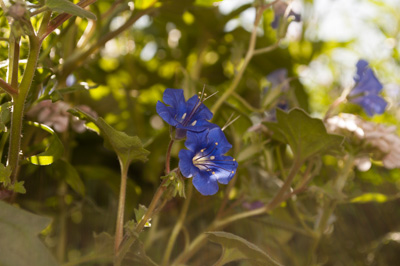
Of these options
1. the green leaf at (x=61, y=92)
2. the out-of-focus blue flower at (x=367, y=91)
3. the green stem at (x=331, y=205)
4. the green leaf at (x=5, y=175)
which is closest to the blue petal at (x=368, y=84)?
the out-of-focus blue flower at (x=367, y=91)

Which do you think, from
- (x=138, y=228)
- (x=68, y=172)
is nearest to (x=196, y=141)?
(x=138, y=228)

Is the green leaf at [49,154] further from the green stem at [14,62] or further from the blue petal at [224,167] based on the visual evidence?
the blue petal at [224,167]

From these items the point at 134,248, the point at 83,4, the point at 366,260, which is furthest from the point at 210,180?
the point at 366,260

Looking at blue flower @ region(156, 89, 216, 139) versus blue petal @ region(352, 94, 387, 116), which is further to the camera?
blue petal @ region(352, 94, 387, 116)

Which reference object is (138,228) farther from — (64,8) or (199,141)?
(64,8)

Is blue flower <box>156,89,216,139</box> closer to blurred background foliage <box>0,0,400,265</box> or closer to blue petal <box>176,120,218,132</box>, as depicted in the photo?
blue petal <box>176,120,218,132</box>

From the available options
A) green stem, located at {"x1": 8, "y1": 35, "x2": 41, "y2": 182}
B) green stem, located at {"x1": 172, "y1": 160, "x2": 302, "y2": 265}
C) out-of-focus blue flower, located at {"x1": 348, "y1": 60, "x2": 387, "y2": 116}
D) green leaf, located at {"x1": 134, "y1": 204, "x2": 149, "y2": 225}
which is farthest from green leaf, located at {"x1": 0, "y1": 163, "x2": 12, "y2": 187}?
out-of-focus blue flower, located at {"x1": 348, "y1": 60, "x2": 387, "y2": 116}
